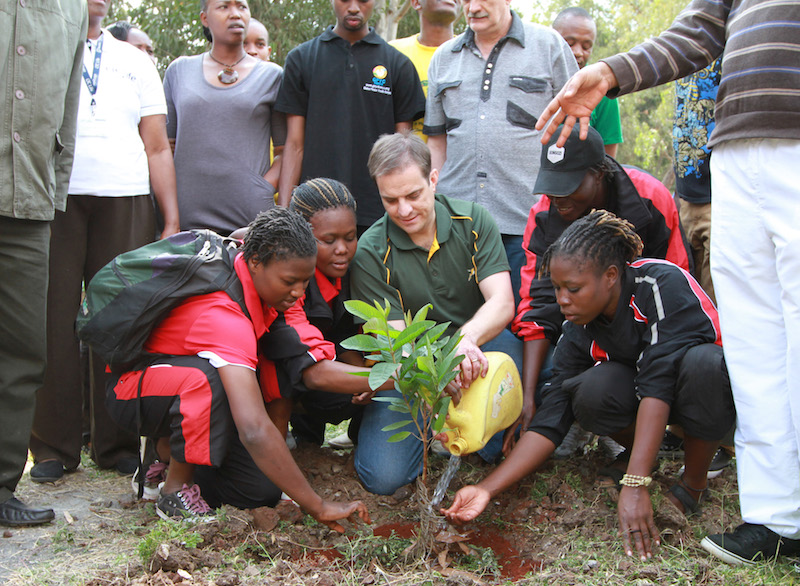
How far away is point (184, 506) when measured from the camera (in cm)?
287

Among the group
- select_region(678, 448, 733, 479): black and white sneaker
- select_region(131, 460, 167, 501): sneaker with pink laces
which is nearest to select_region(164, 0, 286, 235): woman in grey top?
select_region(131, 460, 167, 501): sneaker with pink laces

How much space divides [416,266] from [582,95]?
1.15 meters

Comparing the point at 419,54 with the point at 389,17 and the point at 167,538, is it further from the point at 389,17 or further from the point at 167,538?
the point at 389,17

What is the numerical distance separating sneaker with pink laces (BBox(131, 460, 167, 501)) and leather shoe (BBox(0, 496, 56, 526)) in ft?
1.26

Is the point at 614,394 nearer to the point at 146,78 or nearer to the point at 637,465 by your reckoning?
the point at 637,465

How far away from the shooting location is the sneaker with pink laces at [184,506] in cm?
283

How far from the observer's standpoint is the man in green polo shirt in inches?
129

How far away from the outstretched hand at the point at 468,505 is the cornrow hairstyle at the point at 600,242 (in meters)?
0.93

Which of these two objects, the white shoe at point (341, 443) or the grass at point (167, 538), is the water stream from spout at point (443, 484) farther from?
the white shoe at point (341, 443)

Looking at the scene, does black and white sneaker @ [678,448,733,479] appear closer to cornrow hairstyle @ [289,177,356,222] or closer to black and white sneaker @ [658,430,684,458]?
black and white sneaker @ [658,430,684,458]

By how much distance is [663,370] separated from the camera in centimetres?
274

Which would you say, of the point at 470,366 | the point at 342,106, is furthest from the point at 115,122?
the point at 470,366

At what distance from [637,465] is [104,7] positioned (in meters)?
3.69

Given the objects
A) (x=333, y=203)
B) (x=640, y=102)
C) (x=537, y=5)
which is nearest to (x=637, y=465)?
(x=333, y=203)
